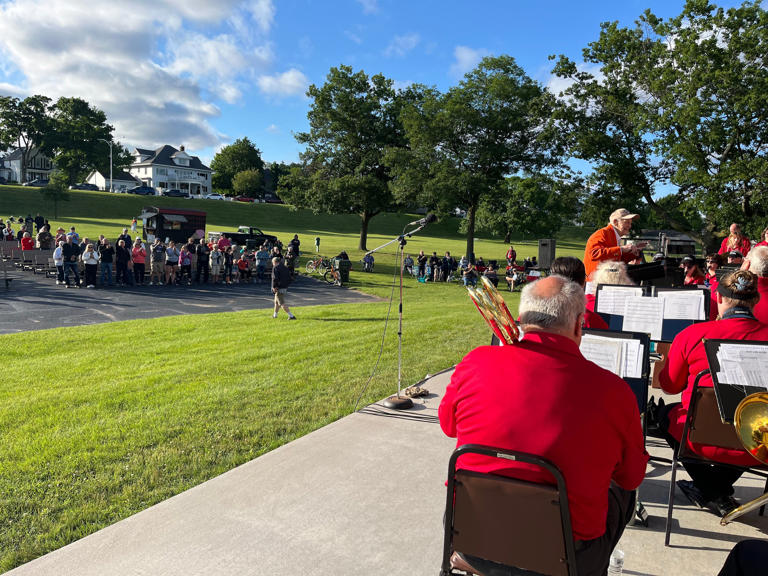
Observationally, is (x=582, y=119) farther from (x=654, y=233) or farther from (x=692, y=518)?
(x=692, y=518)

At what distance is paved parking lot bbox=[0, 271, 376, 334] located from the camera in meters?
13.7

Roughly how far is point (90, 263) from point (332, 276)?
1056 centimetres

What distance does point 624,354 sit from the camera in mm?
3729

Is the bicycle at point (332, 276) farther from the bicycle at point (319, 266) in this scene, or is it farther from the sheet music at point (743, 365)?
the sheet music at point (743, 365)

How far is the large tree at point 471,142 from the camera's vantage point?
118 ft

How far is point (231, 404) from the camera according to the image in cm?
614

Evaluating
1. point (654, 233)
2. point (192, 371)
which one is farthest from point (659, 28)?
point (192, 371)

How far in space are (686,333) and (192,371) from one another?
256 inches

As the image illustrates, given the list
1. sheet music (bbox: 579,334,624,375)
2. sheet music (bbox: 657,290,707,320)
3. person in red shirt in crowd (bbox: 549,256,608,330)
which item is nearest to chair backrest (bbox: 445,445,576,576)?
sheet music (bbox: 579,334,624,375)

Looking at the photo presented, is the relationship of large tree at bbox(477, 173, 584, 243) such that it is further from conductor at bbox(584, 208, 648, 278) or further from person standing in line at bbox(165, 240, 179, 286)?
conductor at bbox(584, 208, 648, 278)

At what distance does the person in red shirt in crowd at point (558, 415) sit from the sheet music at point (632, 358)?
1.48 metres

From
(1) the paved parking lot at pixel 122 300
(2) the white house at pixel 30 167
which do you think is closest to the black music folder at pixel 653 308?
(1) the paved parking lot at pixel 122 300

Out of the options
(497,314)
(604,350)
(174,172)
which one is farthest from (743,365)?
(174,172)

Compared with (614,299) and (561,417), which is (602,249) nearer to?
(614,299)
